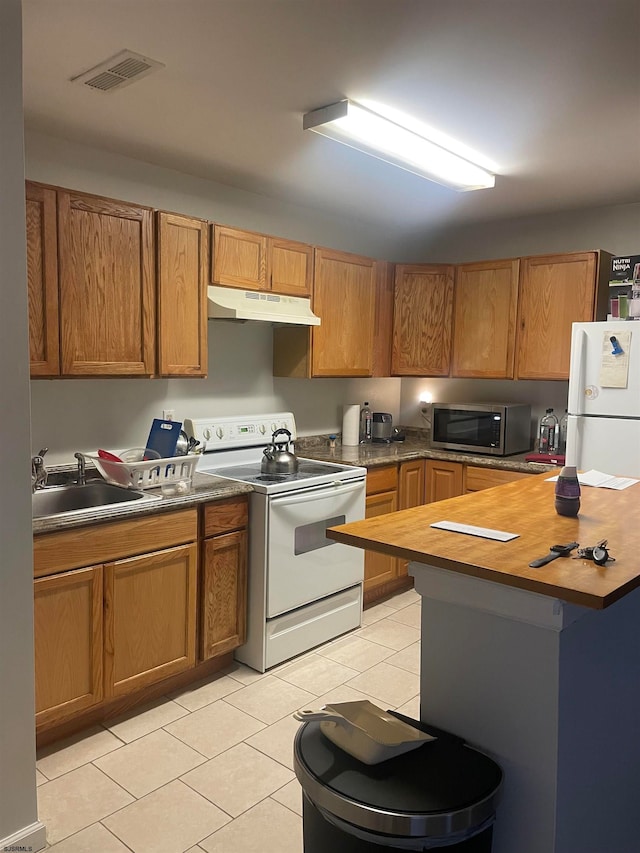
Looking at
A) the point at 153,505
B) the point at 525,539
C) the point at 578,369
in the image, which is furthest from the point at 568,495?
the point at 578,369

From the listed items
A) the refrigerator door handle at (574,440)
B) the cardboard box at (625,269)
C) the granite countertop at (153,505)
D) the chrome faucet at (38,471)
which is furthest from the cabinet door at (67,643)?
the cardboard box at (625,269)

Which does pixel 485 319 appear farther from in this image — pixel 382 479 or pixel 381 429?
pixel 382 479

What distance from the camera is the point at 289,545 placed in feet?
10.5

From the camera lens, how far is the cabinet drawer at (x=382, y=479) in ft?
Result: 12.9

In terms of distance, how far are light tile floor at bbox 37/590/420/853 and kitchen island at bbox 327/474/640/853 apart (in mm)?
887

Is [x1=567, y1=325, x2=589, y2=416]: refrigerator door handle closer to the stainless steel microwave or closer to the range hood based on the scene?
the stainless steel microwave

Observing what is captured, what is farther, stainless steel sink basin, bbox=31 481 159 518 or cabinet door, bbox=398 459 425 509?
cabinet door, bbox=398 459 425 509

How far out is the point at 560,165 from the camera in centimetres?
327

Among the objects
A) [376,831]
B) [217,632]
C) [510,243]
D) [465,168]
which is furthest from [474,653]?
[510,243]

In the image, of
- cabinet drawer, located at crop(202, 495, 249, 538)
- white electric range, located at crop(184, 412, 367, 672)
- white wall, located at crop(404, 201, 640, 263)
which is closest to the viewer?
A: cabinet drawer, located at crop(202, 495, 249, 538)

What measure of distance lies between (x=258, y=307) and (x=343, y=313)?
2.65 feet

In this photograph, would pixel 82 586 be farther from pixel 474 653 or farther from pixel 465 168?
pixel 465 168

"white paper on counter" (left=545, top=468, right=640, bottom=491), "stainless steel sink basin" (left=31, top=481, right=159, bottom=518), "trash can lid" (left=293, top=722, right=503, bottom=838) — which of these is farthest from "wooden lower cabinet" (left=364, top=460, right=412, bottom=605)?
"trash can lid" (left=293, top=722, right=503, bottom=838)

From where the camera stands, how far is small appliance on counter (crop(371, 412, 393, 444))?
4695 mm
